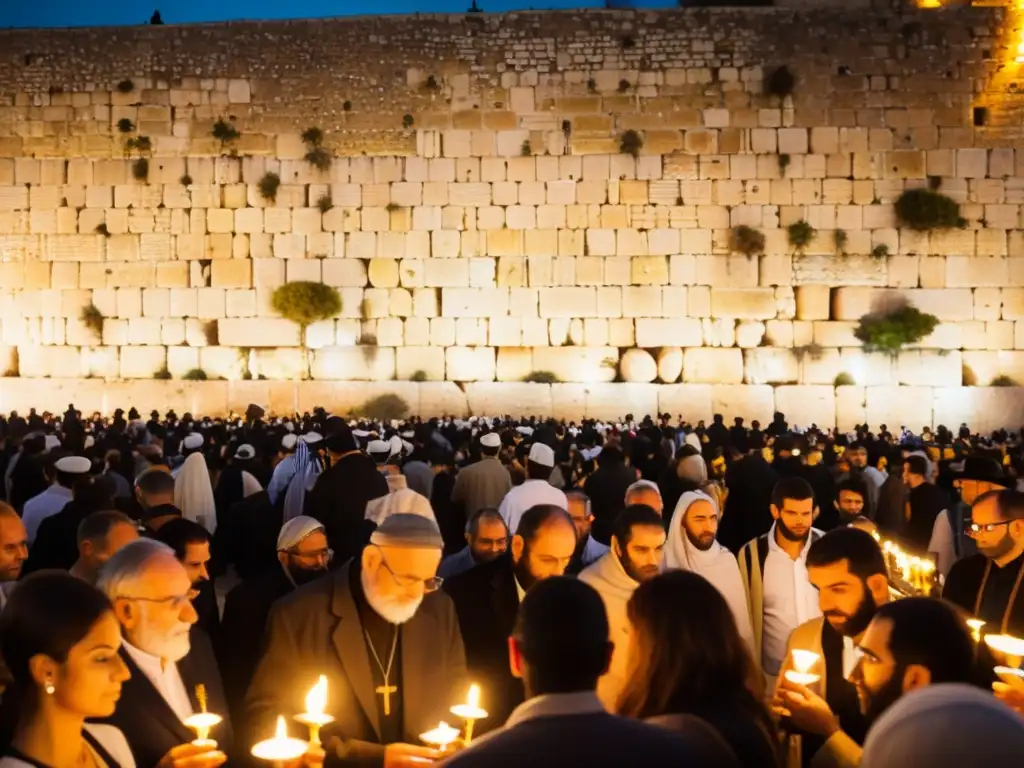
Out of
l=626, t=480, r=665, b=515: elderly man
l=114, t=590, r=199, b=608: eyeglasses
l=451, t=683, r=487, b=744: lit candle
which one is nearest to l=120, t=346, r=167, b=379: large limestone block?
l=626, t=480, r=665, b=515: elderly man

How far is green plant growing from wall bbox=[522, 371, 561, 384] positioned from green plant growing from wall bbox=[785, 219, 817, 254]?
15.3 feet

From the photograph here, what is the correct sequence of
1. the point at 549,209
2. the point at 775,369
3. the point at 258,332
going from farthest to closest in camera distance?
the point at 258,332
the point at 549,209
the point at 775,369

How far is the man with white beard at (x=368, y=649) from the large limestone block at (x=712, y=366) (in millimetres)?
15281

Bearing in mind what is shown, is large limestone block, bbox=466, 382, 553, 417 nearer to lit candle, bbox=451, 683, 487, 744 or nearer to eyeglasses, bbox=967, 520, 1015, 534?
eyeglasses, bbox=967, 520, 1015, 534

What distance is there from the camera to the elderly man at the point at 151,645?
2.62 meters

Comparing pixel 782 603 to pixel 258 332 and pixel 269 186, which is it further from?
pixel 269 186

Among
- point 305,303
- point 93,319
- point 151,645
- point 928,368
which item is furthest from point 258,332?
point 151,645

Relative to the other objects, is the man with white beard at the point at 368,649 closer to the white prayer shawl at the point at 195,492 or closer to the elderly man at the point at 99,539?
the elderly man at the point at 99,539

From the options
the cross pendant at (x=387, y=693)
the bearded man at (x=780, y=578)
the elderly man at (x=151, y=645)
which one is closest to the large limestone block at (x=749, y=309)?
the bearded man at (x=780, y=578)

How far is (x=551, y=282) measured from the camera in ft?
60.2

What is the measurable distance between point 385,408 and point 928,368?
30.2 feet

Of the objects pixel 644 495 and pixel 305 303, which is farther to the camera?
pixel 305 303

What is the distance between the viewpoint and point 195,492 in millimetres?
7367

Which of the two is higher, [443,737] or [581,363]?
[581,363]
